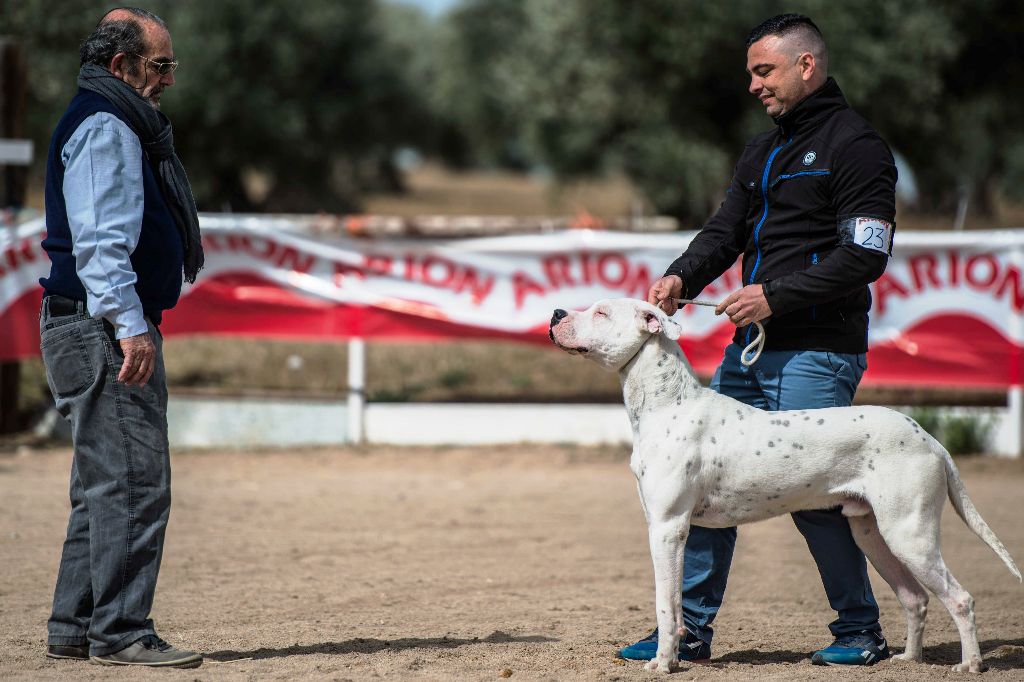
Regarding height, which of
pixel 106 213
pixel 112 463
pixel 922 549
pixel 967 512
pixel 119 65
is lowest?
pixel 922 549

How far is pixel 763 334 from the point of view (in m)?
4.92

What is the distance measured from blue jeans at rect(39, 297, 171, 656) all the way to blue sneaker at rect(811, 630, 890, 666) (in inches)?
107

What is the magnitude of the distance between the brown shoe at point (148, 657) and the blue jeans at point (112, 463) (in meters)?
0.03

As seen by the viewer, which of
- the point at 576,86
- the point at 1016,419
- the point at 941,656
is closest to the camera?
the point at 941,656

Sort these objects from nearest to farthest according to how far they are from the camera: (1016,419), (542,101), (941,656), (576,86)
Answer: (941,656) < (1016,419) < (576,86) < (542,101)

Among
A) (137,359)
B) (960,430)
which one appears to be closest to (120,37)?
(137,359)

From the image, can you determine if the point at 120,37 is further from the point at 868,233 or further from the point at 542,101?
the point at 542,101

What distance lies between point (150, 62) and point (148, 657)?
2284mm

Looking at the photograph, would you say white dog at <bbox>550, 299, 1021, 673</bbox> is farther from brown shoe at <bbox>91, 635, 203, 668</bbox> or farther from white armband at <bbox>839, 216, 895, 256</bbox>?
brown shoe at <bbox>91, 635, 203, 668</bbox>

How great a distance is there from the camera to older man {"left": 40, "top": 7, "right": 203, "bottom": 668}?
4.46 meters

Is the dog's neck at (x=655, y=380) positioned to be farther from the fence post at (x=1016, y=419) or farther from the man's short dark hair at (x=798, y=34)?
the fence post at (x=1016, y=419)

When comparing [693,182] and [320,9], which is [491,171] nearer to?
[320,9]

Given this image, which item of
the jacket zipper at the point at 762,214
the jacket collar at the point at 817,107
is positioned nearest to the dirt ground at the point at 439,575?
the jacket zipper at the point at 762,214

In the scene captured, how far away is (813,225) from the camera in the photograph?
4863mm
